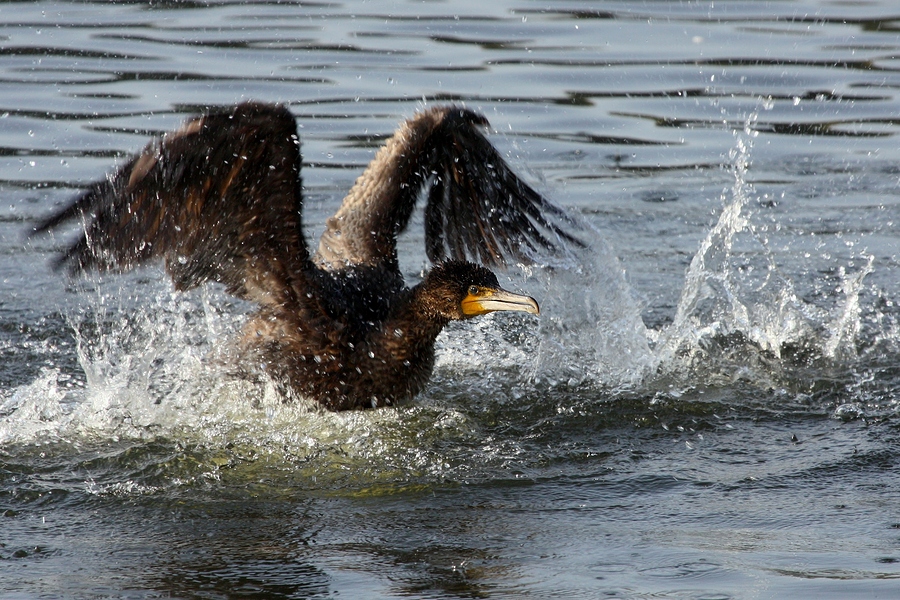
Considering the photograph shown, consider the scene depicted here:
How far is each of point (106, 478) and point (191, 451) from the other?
0.40 metres

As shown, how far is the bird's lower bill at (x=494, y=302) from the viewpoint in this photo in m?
5.53

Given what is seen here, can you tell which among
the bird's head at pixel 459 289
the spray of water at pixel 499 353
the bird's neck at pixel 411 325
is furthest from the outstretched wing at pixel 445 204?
the bird's head at pixel 459 289

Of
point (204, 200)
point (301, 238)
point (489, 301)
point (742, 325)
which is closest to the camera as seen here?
point (204, 200)

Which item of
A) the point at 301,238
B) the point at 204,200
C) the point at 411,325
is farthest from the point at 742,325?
the point at 204,200

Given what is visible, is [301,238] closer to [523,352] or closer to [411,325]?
[411,325]

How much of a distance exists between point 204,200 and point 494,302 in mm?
1332

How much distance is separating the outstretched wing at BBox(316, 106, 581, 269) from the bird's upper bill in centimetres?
91

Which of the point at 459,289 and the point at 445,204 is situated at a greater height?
the point at 445,204

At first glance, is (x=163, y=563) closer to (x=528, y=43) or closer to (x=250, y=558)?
(x=250, y=558)

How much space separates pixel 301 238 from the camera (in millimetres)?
5812

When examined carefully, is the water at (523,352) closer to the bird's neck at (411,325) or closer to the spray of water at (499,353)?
the spray of water at (499,353)

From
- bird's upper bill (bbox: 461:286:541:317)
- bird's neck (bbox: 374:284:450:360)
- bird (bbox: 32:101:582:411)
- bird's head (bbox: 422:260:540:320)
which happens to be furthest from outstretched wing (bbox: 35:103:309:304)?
bird's upper bill (bbox: 461:286:541:317)

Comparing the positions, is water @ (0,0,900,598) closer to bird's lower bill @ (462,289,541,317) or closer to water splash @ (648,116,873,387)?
water splash @ (648,116,873,387)

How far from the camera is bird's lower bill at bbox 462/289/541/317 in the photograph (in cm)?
553
